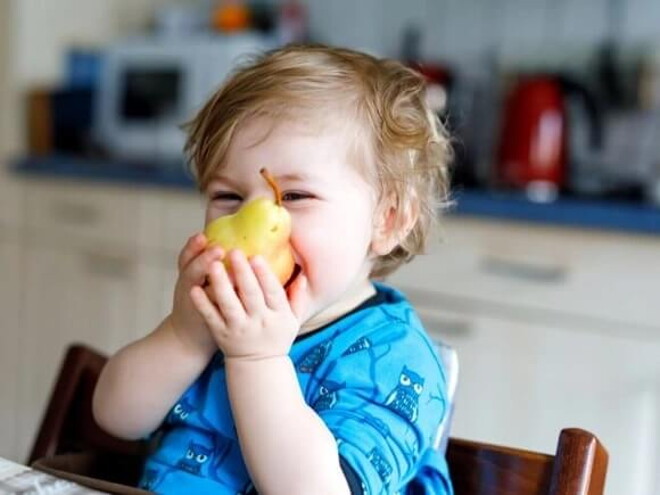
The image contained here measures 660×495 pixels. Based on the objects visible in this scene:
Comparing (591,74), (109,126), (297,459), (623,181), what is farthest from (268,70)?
(109,126)

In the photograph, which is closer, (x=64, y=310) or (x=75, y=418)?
(x=75, y=418)

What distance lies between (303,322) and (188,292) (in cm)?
11

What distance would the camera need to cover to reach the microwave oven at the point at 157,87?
8.56 ft

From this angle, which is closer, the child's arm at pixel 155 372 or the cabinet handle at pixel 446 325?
the child's arm at pixel 155 372

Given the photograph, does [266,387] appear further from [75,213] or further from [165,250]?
[75,213]

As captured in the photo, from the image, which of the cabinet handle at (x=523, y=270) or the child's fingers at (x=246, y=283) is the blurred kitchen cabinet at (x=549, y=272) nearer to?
the cabinet handle at (x=523, y=270)

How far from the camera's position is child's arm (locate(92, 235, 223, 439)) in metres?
0.86

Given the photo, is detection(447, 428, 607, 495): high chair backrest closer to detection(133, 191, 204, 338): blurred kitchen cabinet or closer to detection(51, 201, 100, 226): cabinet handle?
detection(133, 191, 204, 338): blurred kitchen cabinet

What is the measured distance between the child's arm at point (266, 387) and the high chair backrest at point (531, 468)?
16 cm

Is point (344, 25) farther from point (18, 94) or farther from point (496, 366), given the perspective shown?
point (496, 366)

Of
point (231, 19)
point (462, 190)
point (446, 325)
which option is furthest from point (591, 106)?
point (231, 19)

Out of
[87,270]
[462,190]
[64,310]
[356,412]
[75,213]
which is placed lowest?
[64,310]

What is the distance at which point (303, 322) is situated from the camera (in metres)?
0.84

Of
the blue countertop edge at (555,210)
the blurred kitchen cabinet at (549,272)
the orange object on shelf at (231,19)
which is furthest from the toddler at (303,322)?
the orange object on shelf at (231,19)
